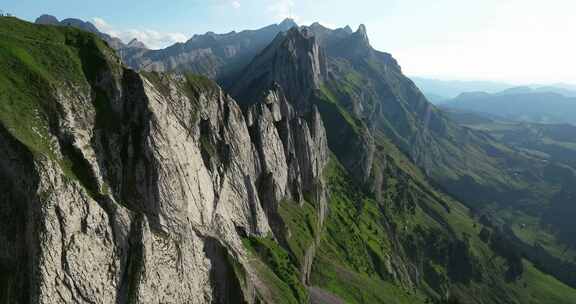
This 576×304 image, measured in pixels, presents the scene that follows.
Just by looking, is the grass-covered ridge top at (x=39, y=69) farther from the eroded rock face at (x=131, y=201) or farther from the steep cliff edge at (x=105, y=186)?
the eroded rock face at (x=131, y=201)

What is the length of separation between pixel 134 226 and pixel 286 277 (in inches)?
1637

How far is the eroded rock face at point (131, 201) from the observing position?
46.6 m

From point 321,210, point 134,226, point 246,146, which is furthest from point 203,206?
point 321,210

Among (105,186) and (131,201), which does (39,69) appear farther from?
(131,201)

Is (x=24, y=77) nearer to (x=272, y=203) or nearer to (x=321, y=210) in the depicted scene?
(x=272, y=203)

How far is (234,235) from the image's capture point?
79688mm

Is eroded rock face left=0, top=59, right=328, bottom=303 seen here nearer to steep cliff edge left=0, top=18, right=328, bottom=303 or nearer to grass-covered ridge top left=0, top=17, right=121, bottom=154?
steep cliff edge left=0, top=18, right=328, bottom=303

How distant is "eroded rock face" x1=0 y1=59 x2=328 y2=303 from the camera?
4659 cm

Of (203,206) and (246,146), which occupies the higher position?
(246,146)

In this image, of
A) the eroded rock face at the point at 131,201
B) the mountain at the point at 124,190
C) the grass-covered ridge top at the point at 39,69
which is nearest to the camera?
the eroded rock face at the point at 131,201

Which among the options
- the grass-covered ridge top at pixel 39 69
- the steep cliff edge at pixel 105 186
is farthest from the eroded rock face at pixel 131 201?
the grass-covered ridge top at pixel 39 69

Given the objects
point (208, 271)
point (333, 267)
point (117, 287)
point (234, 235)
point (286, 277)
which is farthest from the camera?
point (333, 267)

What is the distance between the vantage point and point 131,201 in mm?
60906

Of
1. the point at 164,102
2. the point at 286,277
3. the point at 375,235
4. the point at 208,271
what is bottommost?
the point at 375,235
